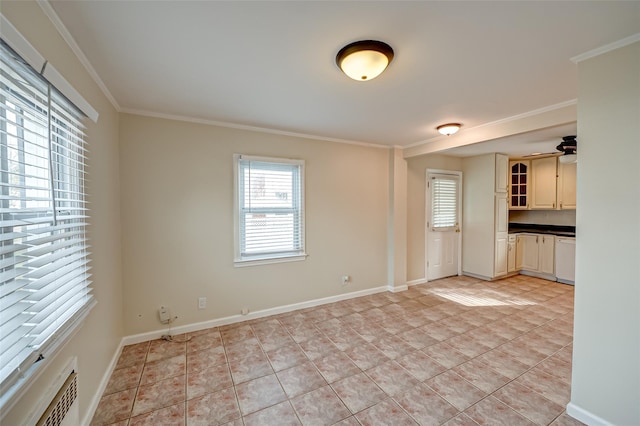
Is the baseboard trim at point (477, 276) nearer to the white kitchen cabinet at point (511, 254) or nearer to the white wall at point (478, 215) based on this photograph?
the white wall at point (478, 215)

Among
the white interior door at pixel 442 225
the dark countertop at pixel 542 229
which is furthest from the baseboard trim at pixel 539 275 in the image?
the white interior door at pixel 442 225

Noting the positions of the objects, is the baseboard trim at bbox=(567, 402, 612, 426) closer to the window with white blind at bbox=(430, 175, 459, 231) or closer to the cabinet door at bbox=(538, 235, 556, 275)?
the window with white blind at bbox=(430, 175, 459, 231)

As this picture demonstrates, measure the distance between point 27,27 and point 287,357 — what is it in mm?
2822

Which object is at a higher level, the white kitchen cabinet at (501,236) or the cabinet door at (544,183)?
the cabinet door at (544,183)

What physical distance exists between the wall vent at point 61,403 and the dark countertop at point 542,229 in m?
6.60

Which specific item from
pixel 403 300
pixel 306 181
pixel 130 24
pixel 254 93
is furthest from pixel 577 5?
pixel 403 300

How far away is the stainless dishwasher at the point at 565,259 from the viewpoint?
4.70m

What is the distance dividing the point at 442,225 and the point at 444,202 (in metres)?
0.46

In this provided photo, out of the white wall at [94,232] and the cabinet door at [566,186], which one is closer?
the white wall at [94,232]

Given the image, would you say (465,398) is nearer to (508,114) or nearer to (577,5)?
(577,5)

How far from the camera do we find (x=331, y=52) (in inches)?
68.5

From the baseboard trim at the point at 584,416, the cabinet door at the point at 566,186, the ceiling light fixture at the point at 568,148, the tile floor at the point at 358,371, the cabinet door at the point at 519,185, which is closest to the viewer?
the baseboard trim at the point at 584,416

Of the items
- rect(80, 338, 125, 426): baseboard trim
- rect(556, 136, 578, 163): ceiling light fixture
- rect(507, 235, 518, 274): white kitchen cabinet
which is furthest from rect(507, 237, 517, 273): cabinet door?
rect(80, 338, 125, 426): baseboard trim

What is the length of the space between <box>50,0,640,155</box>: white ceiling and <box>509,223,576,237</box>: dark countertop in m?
3.67
